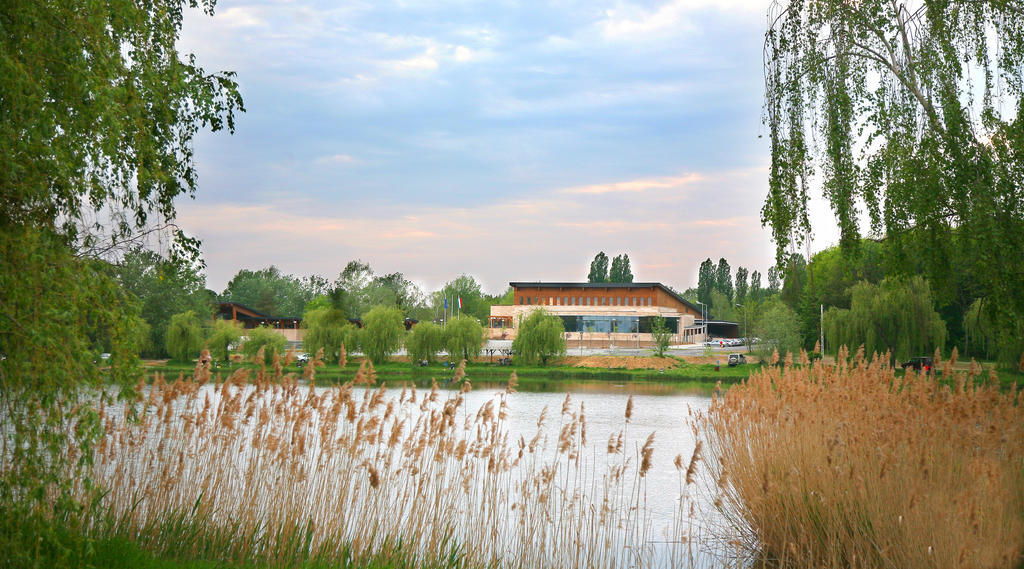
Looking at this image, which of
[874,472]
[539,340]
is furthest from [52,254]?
[539,340]

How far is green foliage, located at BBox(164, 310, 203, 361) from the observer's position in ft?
180

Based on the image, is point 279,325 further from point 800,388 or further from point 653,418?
point 800,388

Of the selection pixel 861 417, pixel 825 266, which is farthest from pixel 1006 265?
pixel 825 266

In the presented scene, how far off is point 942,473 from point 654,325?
76413 mm

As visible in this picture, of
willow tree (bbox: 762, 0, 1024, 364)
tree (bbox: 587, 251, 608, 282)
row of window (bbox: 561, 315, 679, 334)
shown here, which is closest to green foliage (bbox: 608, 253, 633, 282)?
tree (bbox: 587, 251, 608, 282)

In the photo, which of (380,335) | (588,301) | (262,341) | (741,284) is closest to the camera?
(262,341)

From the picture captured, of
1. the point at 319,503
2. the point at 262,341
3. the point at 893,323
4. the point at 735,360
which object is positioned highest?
the point at 893,323

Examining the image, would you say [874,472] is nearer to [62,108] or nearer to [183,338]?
[62,108]

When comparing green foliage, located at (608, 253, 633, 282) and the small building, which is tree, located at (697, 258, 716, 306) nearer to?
green foliage, located at (608, 253, 633, 282)

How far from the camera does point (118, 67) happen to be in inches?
225

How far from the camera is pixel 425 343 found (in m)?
56.2

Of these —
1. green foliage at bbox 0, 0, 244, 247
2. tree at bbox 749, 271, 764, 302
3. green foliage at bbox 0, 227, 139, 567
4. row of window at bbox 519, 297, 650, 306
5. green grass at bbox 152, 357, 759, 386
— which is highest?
tree at bbox 749, 271, 764, 302

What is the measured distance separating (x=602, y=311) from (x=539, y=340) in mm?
39005

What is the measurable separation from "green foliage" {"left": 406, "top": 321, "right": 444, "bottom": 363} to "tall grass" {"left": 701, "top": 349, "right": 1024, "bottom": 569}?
47278mm
